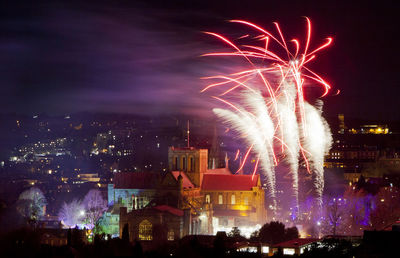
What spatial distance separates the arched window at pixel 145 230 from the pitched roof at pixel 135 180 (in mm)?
9779

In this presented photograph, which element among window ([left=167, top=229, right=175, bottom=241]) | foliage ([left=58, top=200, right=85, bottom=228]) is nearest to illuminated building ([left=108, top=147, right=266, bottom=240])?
window ([left=167, top=229, right=175, bottom=241])

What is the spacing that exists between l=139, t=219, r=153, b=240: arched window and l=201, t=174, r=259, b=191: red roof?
13.3m

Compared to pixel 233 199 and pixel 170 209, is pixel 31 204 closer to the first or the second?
pixel 233 199

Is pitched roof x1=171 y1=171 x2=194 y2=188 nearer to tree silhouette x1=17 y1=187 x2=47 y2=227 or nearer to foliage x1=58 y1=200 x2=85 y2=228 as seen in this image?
foliage x1=58 y1=200 x2=85 y2=228

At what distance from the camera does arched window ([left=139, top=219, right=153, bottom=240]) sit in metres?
66.4

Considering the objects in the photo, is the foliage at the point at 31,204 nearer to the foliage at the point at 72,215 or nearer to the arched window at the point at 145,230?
the foliage at the point at 72,215

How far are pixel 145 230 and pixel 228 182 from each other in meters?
14.9

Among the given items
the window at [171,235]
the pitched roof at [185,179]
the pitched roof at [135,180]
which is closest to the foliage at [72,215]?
the pitched roof at [135,180]

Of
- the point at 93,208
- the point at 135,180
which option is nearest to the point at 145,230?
the point at 135,180

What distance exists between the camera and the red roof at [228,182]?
77.9 m

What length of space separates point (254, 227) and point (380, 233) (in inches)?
1290

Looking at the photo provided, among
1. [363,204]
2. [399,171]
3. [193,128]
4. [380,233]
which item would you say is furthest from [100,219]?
[193,128]

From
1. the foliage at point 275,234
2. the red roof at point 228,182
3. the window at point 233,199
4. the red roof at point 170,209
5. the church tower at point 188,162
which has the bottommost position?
the foliage at point 275,234

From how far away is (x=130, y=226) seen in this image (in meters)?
66.9
